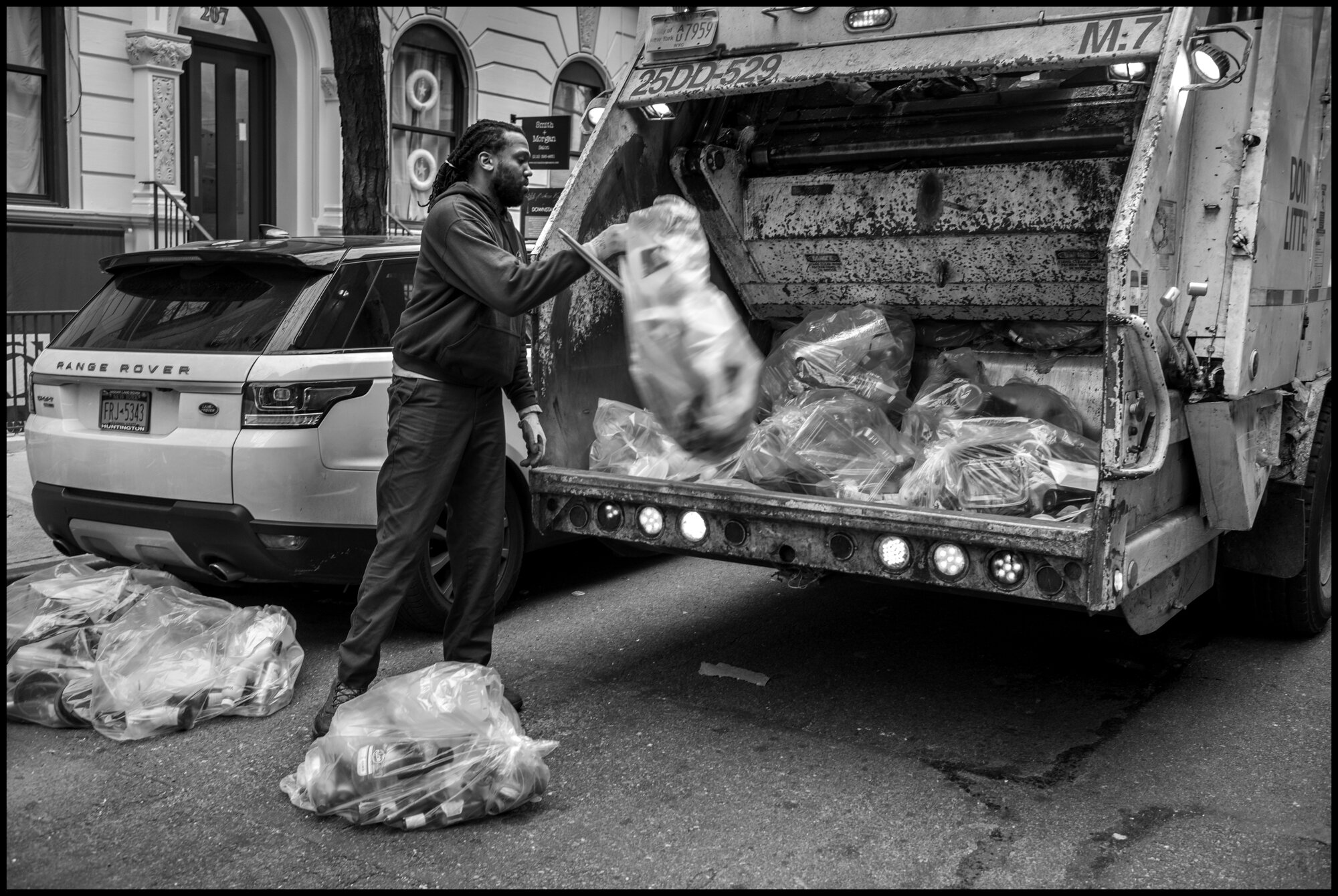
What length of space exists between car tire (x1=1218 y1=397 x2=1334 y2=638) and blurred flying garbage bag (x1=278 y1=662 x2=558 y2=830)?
3164mm

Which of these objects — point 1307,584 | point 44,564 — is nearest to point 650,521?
point 1307,584

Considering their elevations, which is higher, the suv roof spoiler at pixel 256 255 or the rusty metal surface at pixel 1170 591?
the suv roof spoiler at pixel 256 255

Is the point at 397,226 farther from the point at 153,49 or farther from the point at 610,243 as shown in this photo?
the point at 610,243

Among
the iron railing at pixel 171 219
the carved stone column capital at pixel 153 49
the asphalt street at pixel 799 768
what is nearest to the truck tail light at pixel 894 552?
the asphalt street at pixel 799 768

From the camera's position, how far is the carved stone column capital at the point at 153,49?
11.0 metres

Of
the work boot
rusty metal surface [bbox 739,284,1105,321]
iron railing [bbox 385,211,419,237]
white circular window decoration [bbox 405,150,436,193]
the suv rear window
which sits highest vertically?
white circular window decoration [bbox 405,150,436,193]

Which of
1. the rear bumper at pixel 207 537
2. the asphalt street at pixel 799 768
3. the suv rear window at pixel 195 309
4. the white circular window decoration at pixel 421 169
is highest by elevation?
the white circular window decoration at pixel 421 169

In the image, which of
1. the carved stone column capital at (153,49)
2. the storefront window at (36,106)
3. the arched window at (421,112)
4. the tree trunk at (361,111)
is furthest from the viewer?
the arched window at (421,112)

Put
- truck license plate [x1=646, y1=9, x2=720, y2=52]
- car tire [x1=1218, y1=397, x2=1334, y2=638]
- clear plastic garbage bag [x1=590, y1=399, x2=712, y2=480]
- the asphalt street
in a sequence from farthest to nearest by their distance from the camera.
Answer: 1. car tire [x1=1218, y1=397, x2=1334, y2=638]
2. truck license plate [x1=646, y1=9, x2=720, y2=52]
3. clear plastic garbage bag [x1=590, y1=399, x2=712, y2=480]
4. the asphalt street

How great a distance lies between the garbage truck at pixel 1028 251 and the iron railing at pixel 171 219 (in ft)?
24.5

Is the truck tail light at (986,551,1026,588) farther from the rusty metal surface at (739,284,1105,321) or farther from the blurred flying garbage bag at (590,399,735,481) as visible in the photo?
the rusty metal surface at (739,284,1105,321)

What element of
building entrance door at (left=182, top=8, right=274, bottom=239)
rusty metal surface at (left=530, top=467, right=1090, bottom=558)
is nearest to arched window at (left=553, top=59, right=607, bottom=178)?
building entrance door at (left=182, top=8, right=274, bottom=239)

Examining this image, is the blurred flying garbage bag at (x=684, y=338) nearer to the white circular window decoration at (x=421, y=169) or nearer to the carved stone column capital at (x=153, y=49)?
the carved stone column capital at (x=153, y=49)

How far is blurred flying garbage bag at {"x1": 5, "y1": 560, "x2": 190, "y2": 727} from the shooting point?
402 centimetres
